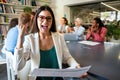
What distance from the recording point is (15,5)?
469 centimetres

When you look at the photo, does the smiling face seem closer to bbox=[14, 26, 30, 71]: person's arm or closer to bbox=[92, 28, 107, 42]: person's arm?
bbox=[14, 26, 30, 71]: person's arm

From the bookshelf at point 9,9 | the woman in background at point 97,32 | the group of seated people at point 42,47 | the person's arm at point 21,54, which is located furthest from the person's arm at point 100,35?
the bookshelf at point 9,9

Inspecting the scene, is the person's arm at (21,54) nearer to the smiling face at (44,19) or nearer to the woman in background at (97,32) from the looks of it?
the smiling face at (44,19)

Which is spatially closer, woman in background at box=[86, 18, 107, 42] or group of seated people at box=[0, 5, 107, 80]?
group of seated people at box=[0, 5, 107, 80]

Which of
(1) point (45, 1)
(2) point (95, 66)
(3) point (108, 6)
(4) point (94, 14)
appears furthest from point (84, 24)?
(2) point (95, 66)

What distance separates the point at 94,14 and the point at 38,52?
4.04m

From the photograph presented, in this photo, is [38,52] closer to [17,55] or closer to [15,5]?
[17,55]

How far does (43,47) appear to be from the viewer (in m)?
1.48

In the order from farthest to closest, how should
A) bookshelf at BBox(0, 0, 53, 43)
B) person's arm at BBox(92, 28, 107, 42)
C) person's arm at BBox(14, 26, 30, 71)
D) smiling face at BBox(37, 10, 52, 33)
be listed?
bookshelf at BBox(0, 0, 53, 43) → person's arm at BBox(92, 28, 107, 42) → smiling face at BBox(37, 10, 52, 33) → person's arm at BBox(14, 26, 30, 71)

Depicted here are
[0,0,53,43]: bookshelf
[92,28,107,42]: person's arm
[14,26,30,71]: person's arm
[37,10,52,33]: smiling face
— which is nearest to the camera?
[14,26,30,71]: person's arm

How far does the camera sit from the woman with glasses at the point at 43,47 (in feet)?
4.54

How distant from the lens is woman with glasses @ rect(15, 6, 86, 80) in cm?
138

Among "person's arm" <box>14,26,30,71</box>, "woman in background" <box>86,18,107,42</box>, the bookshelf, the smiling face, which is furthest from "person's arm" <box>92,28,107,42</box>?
the bookshelf

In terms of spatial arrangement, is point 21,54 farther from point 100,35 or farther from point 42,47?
point 100,35
